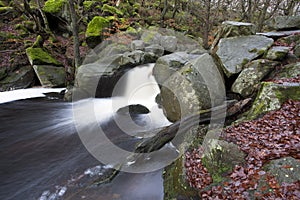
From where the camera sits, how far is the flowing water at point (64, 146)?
4371 mm

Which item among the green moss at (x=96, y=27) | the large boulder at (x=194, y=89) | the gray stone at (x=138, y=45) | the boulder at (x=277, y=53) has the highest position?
the green moss at (x=96, y=27)

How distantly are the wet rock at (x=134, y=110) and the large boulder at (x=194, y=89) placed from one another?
1914 millimetres

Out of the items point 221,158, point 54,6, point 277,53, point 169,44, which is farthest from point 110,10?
point 221,158

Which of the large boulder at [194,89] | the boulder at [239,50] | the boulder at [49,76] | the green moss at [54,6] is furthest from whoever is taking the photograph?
the green moss at [54,6]

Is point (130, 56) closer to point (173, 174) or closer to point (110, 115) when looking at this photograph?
point (110, 115)

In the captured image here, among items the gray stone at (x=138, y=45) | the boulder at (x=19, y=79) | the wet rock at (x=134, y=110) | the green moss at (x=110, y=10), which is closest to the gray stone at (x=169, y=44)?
the gray stone at (x=138, y=45)

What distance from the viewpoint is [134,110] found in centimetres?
878

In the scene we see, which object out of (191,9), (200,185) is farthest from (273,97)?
(191,9)

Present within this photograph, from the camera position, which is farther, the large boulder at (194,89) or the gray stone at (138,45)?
the gray stone at (138,45)

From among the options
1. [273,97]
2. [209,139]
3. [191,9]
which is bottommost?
[209,139]

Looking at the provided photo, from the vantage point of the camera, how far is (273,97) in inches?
194

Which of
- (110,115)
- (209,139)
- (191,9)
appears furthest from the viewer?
(191,9)

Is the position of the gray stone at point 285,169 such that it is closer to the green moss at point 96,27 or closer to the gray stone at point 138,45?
the gray stone at point 138,45

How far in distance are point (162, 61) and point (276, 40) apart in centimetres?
512
